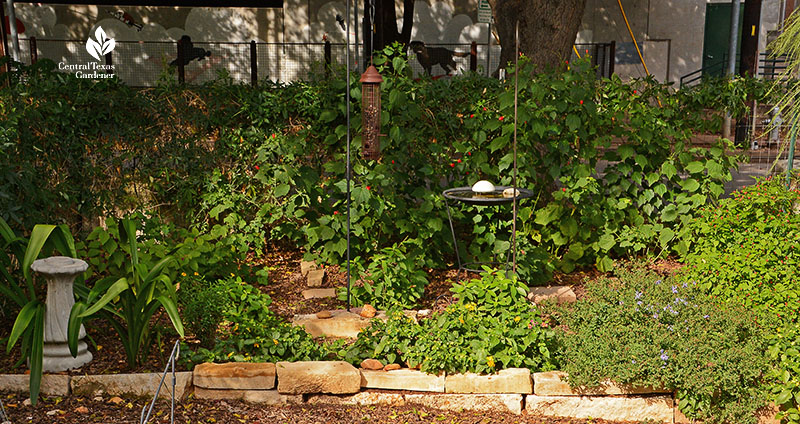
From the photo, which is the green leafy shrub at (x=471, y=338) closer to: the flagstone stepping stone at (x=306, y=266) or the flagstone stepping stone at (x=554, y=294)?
the flagstone stepping stone at (x=554, y=294)

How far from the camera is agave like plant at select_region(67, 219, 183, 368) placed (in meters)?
3.82

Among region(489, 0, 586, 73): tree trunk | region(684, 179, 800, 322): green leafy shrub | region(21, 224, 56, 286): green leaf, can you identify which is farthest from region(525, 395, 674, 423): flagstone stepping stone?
region(489, 0, 586, 73): tree trunk

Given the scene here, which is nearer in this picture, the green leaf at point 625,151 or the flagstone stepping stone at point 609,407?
the flagstone stepping stone at point 609,407

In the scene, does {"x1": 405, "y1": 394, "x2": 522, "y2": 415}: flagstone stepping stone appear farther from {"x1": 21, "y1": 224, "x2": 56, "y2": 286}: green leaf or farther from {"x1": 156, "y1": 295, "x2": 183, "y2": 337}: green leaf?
{"x1": 21, "y1": 224, "x2": 56, "y2": 286}: green leaf

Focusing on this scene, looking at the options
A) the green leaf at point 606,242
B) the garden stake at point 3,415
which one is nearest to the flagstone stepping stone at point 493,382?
the garden stake at point 3,415

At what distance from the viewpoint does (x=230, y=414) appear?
3844 millimetres

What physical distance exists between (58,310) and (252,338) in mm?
1079

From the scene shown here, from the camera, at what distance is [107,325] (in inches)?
186

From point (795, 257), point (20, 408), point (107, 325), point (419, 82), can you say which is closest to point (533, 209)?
point (419, 82)

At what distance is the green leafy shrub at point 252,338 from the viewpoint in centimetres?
425

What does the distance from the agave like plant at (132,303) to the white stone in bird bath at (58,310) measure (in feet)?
0.34

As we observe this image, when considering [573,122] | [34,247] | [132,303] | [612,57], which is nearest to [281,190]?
[132,303]

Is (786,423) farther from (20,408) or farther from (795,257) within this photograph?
(20,408)

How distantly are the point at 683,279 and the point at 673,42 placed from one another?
11901 millimetres
